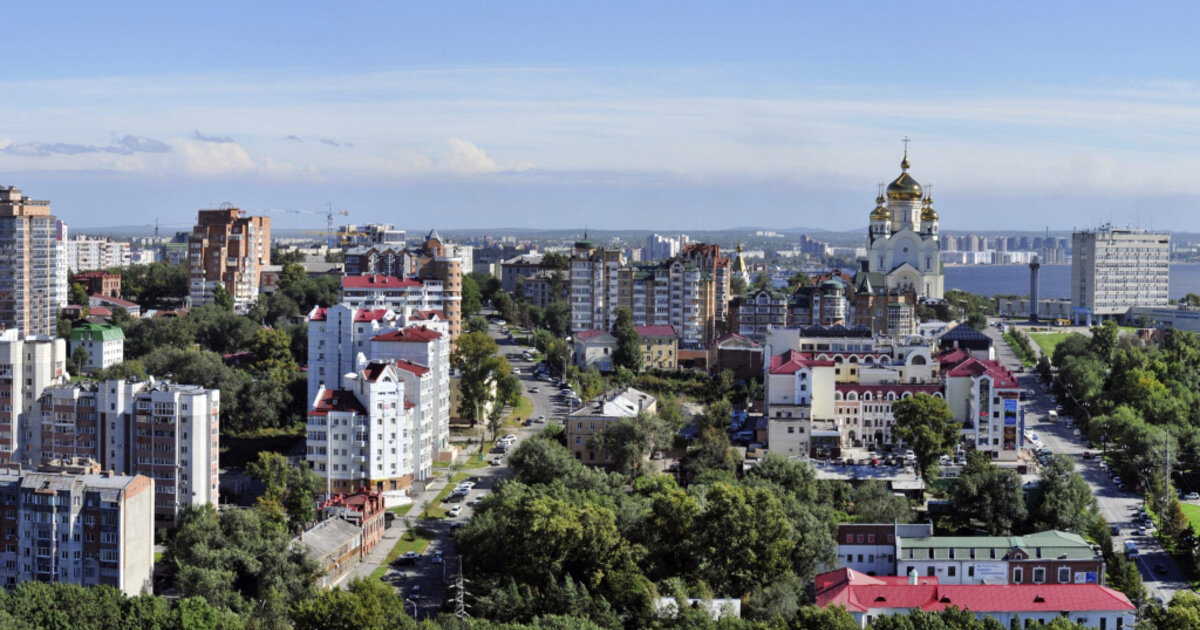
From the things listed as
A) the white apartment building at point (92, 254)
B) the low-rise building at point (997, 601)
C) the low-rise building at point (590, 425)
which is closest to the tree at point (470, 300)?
the low-rise building at point (590, 425)

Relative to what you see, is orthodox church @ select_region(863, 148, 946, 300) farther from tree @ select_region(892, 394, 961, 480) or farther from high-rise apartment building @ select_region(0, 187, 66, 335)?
high-rise apartment building @ select_region(0, 187, 66, 335)

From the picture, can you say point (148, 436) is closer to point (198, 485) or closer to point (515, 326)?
point (198, 485)

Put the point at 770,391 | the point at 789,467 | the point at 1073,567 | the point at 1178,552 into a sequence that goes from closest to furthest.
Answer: the point at 1073,567 < the point at 1178,552 < the point at 789,467 < the point at 770,391

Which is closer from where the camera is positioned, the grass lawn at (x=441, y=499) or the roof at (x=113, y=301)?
the grass lawn at (x=441, y=499)

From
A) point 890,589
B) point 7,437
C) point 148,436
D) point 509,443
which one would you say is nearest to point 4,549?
point 148,436

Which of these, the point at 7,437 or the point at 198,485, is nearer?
the point at 198,485

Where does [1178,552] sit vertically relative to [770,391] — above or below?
below

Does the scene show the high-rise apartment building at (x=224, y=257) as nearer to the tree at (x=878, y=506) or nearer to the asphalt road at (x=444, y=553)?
the asphalt road at (x=444, y=553)
